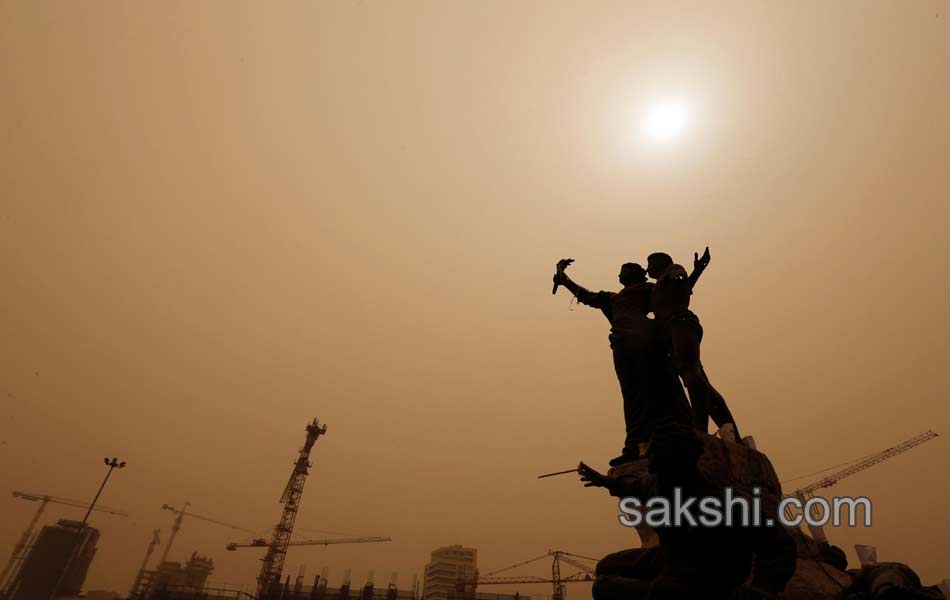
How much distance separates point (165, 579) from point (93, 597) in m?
38.1

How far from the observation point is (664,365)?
23.2ft

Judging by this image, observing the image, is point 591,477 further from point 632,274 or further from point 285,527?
point 285,527

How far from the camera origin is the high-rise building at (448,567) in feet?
294

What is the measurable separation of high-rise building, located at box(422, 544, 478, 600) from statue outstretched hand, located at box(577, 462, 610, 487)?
96665 mm

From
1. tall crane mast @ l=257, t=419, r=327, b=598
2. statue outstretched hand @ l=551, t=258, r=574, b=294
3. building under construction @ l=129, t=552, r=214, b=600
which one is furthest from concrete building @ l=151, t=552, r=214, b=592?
statue outstretched hand @ l=551, t=258, r=574, b=294

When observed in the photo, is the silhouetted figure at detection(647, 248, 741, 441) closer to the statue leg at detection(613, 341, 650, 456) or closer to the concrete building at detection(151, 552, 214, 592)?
the statue leg at detection(613, 341, 650, 456)

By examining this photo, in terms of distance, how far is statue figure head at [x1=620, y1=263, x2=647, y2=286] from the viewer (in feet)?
27.7

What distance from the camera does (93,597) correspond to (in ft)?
189

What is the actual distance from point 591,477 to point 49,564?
315 feet

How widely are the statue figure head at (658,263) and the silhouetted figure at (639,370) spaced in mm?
242

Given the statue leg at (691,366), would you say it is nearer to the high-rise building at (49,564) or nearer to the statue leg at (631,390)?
the statue leg at (631,390)

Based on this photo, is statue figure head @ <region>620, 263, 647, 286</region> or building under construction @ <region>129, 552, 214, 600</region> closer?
statue figure head @ <region>620, 263, 647, 286</region>

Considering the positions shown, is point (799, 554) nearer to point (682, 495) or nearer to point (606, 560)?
point (606, 560)

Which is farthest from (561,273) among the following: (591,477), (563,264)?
(591,477)
